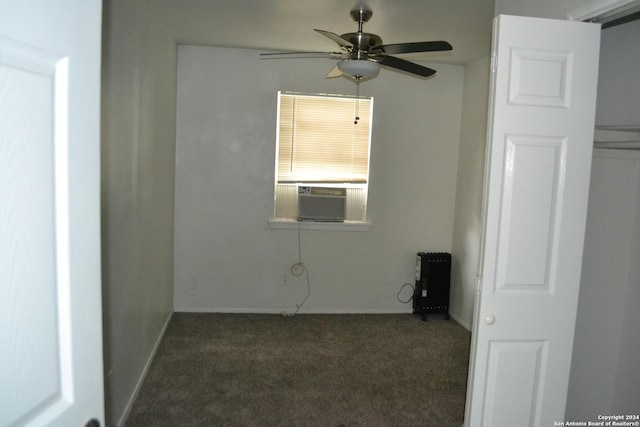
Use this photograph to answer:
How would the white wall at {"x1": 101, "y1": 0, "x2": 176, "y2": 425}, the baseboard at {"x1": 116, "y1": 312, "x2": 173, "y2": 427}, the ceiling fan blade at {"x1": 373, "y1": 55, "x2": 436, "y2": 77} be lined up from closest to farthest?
the white wall at {"x1": 101, "y1": 0, "x2": 176, "y2": 425} → the baseboard at {"x1": 116, "y1": 312, "x2": 173, "y2": 427} → the ceiling fan blade at {"x1": 373, "y1": 55, "x2": 436, "y2": 77}

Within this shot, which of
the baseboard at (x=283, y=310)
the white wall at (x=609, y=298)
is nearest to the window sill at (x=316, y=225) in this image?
the baseboard at (x=283, y=310)

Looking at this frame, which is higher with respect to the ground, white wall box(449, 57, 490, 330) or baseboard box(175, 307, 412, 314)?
white wall box(449, 57, 490, 330)

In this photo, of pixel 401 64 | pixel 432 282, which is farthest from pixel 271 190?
pixel 401 64

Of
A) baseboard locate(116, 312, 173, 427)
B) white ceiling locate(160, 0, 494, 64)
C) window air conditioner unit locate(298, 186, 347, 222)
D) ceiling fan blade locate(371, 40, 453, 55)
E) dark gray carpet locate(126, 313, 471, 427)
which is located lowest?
dark gray carpet locate(126, 313, 471, 427)

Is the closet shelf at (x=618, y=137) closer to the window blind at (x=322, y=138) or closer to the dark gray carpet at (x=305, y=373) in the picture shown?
the dark gray carpet at (x=305, y=373)

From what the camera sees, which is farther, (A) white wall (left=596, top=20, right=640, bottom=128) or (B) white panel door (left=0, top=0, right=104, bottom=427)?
(A) white wall (left=596, top=20, right=640, bottom=128)

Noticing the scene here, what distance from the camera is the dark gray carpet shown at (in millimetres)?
2809

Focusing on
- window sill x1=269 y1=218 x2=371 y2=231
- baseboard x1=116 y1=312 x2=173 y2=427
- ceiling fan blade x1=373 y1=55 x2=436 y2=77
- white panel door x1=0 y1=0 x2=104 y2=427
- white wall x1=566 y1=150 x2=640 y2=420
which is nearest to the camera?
white panel door x1=0 y1=0 x2=104 y2=427

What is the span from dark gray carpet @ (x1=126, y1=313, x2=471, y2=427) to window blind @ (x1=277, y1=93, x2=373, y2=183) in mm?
1533

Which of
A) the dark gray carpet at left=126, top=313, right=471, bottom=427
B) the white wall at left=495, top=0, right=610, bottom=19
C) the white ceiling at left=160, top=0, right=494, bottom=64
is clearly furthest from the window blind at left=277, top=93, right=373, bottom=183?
the white wall at left=495, top=0, right=610, bottom=19

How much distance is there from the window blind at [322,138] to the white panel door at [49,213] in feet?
12.1

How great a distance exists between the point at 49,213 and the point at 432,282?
4.31m

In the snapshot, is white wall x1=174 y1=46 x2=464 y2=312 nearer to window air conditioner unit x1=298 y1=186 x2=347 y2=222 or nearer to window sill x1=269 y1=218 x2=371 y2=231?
window sill x1=269 y1=218 x2=371 y2=231

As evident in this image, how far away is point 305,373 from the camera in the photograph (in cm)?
338
